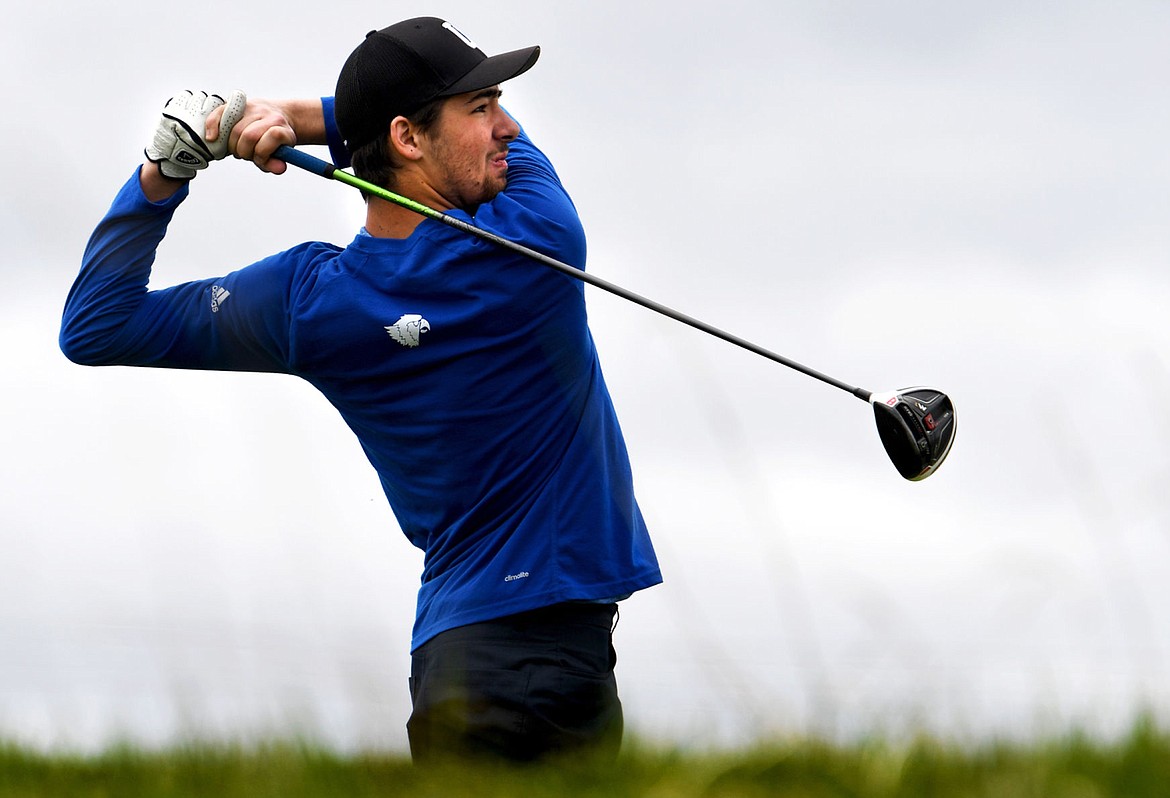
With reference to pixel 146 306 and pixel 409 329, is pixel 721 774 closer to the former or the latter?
pixel 409 329

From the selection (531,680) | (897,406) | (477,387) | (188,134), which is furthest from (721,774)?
(188,134)

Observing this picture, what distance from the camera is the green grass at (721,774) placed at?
246cm

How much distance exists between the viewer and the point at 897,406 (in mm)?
5754

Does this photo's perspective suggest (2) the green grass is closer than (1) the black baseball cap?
Yes

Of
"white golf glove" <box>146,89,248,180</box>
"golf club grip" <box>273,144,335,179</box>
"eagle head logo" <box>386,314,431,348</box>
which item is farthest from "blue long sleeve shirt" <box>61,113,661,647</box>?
"golf club grip" <box>273,144,335,179</box>

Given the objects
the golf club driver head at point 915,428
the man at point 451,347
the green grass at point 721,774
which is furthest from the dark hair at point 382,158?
the green grass at point 721,774

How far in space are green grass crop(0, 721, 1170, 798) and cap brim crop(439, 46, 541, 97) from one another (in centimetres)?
320

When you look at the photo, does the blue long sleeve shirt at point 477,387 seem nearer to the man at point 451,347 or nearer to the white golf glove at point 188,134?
the man at point 451,347

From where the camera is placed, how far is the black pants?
4.90 meters

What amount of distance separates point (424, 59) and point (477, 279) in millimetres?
966

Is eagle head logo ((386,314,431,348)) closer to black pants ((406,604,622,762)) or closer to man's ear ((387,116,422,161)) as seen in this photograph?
man's ear ((387,116,422,161))

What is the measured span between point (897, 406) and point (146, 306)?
310 cm

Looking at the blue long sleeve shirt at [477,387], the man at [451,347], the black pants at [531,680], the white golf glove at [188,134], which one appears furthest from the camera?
the white golf glove at [188,134]

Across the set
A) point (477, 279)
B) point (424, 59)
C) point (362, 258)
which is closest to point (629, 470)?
point (477, 279)
